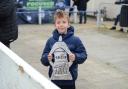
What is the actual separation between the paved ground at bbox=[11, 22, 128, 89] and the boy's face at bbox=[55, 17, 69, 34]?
3.01 m

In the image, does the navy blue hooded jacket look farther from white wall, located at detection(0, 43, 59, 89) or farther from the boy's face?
white wall, located at detection(0, 43, 59, 89)

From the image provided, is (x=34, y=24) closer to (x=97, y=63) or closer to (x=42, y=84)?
(x=97, y=63)

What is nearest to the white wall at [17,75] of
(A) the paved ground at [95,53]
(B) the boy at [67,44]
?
(B) the boy at [67,44]

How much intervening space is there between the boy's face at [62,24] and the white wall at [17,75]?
593 mm

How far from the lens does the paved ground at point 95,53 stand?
768 centimetres

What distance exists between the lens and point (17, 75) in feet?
12.4

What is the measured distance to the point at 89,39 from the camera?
45.1 feet

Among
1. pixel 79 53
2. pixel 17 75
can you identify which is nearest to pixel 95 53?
pixel 79 53

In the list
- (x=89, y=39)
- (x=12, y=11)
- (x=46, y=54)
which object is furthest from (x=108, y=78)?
(x=89, y=39)

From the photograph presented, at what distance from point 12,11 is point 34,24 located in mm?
13140

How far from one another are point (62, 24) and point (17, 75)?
81 centimetres

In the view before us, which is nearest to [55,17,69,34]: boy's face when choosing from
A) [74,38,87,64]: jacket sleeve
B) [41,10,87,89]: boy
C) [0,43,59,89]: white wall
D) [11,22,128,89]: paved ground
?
[41,10,87,89]: boy

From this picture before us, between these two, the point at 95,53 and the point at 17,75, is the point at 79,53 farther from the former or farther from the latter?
the point at 95,53

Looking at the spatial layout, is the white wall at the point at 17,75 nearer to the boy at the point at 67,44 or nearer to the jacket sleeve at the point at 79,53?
the boy at the point at 67,44
